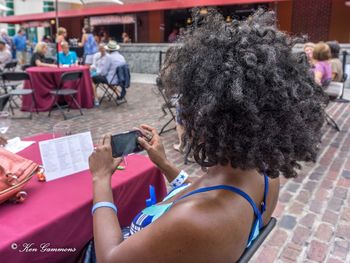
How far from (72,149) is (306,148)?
1.04 m

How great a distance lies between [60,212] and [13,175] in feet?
0.78

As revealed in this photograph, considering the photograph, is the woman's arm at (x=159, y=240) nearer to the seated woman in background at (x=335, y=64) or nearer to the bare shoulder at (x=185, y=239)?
the bare shoulder at (x=185, y=239)

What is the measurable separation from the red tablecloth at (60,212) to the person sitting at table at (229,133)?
21 cm

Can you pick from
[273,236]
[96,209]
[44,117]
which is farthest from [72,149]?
[44,117]

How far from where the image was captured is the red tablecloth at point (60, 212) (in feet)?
3.95

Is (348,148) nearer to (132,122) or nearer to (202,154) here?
(132,122)

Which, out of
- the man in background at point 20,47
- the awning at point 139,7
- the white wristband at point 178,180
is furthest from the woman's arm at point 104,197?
the man in background at point 20,47

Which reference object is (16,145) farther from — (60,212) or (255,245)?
(255,245)

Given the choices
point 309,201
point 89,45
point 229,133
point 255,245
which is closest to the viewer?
point 229,133

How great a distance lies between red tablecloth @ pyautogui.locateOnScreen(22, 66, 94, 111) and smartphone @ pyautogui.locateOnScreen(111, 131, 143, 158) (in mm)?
5951

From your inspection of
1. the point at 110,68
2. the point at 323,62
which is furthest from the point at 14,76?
the point at 323,62

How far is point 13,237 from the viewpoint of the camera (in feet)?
3.84

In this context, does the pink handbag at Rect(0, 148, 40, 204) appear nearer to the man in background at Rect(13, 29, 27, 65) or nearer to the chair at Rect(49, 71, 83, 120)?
the chair at Rect(49, 71, 83, 120)

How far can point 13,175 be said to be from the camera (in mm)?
1379
